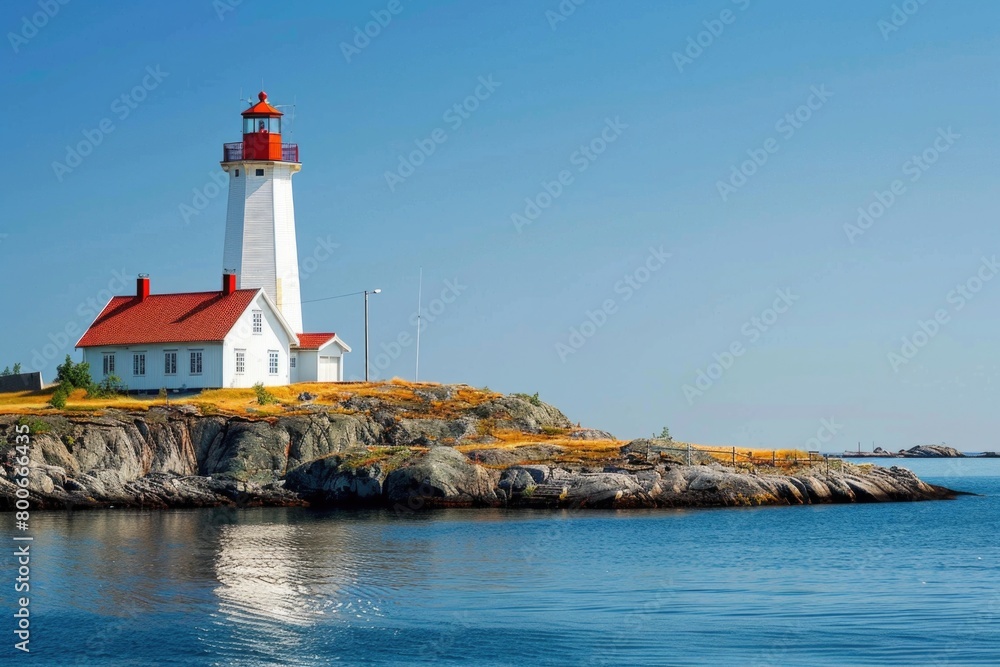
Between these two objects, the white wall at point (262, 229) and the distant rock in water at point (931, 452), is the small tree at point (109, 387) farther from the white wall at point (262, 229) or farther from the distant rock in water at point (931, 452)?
the distant rock in water at point (931, 452)

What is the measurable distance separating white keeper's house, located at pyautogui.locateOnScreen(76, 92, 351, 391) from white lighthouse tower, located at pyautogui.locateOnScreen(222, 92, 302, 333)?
0.18ft

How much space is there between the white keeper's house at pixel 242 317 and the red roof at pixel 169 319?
6cm

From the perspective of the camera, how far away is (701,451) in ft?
188

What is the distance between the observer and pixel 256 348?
63.9 metres

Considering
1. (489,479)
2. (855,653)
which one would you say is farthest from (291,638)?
(489,479)

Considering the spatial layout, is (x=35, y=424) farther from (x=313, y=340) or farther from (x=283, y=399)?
(x=313, y=340)

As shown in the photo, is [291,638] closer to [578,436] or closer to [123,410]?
[123,410]

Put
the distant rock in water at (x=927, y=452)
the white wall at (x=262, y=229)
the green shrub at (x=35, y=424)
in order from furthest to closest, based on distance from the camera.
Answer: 1. the distant rock in water at (x=927, y=452)
2. the white wall at (x=262, y=229)
3. the green shrub at (x=35, y=424)

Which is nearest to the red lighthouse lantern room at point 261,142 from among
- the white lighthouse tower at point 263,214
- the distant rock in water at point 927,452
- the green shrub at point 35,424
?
the white lighthouse tower at point 263,214

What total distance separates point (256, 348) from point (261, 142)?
38.7 ft

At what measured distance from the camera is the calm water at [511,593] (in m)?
22.8

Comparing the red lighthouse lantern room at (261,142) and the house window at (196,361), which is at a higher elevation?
the red lighthouse lantern room at (261,142)

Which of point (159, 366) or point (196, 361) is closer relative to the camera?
point (196, 361)

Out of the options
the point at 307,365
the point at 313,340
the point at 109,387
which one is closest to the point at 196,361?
the point at 109,387
